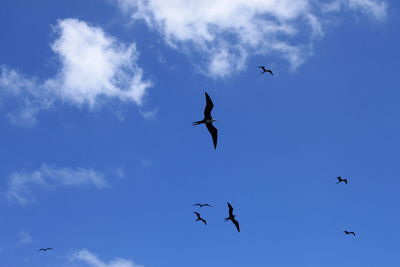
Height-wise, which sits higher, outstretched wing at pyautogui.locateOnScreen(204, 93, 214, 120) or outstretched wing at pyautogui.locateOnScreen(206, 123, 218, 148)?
outstretched wing at pyautogui.locateOnScreen(204, 93, 214, 120)

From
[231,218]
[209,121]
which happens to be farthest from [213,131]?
[231,218]

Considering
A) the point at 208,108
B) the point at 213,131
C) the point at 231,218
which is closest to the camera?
the point at 208,108

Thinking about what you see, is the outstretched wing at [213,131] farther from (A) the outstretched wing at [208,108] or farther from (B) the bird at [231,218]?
(B) the bird at [231,218]

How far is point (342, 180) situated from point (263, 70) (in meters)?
17.0

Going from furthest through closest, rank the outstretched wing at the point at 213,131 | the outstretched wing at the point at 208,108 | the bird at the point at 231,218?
1. the bird at the point at 231,218
2. the outstretched wing at the point at 213,131
3. the outstretched wing at the point at 208,108

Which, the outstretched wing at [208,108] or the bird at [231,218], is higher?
the outstretched wing at [208,108]

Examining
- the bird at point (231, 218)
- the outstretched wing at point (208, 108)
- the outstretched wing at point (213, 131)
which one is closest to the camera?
the outstretched wing at point (208, 108)

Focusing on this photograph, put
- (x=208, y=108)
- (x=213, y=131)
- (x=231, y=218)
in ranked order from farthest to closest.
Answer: (x=231, y=218) → (x=213, y=131) → (x=208, y=108)

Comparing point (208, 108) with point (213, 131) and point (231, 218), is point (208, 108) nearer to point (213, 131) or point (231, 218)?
point (213, 131)

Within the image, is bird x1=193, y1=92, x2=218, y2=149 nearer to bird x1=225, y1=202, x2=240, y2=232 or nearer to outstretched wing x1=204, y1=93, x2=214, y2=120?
outstretched wing x1=204, y1=93, x2=214, y2=120

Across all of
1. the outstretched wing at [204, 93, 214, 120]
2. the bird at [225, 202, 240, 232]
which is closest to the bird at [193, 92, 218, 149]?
the outstretched wing at [204, 93, 214, 120]

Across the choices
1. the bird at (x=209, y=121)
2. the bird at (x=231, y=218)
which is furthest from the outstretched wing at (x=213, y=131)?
the bird at (x=231, y=218)

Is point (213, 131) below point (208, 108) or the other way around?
below

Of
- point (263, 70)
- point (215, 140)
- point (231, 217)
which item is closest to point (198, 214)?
point (231, 217)
